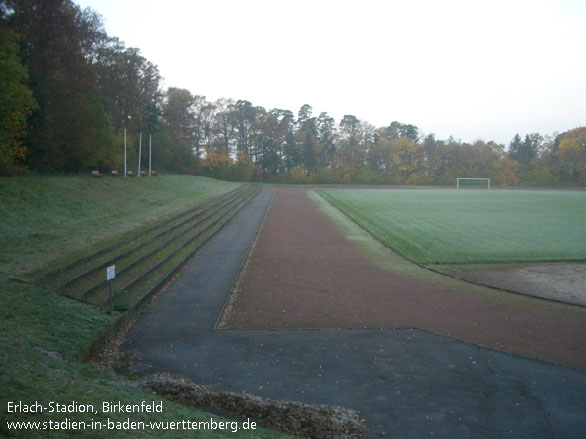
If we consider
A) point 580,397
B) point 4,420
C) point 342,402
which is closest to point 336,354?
point 342,402

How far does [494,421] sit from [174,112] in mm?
76338

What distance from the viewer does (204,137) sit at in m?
81.1

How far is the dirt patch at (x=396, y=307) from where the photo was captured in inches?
320

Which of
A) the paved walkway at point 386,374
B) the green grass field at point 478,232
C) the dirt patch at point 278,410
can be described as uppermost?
the green grass field at point 478,232

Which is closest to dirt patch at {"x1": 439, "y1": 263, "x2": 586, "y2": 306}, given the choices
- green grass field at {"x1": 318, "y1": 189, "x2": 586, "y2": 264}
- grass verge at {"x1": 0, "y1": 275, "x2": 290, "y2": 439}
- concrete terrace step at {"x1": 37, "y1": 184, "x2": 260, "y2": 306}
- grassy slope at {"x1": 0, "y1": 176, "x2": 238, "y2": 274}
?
green grass field at {"x1": 318, "y1": 189, "x2": 586, "y2": 264}

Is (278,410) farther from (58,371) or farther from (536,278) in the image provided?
(536,278)

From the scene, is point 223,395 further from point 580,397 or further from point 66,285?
point 66,285

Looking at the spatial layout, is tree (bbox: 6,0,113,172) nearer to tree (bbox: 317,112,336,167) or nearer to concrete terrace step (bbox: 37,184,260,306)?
concrete terrace step (bbox: 37,184,260,306)

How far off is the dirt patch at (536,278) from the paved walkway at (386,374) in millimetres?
4822

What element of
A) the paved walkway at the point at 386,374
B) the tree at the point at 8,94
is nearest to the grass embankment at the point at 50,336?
the paved walkway at the point at 386,374

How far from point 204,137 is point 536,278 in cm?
7452

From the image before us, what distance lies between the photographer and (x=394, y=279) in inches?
494

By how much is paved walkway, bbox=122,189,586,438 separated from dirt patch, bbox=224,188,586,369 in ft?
1.77

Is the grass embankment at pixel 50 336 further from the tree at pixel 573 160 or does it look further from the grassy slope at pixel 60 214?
the tree at pixel 573 160
